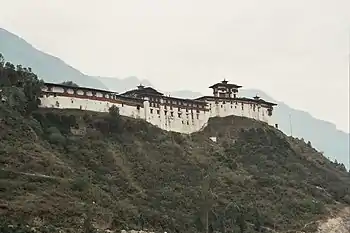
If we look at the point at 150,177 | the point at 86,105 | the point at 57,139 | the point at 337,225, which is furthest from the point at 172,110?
the point at 337,225

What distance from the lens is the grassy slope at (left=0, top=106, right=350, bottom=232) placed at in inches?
1944

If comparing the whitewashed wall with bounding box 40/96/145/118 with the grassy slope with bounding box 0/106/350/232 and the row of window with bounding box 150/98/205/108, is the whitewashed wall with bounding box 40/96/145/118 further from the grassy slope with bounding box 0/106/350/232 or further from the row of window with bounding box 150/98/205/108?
the row of window with bounding box 150/98/205/108

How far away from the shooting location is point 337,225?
68875mm

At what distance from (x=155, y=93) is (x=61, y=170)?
2931 centimetres

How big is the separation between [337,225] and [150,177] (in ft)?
75.1

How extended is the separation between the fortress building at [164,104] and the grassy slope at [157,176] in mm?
1942

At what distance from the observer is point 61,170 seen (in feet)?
180

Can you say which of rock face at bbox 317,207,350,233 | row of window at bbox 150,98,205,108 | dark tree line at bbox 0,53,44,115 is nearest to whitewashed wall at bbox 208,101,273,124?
row of window at bbox 150,98,205,108

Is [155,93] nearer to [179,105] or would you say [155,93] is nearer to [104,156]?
[179,105]

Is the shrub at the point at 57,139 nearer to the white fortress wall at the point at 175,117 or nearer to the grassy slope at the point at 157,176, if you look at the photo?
the grassy slope at the point at 157,176

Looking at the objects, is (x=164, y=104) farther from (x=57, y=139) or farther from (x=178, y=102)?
(x=57, y=139)

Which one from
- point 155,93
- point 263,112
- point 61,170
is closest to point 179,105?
point 155,93

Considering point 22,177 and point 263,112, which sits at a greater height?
point 263,112

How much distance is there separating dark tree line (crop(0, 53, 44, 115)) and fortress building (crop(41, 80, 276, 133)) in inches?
123
